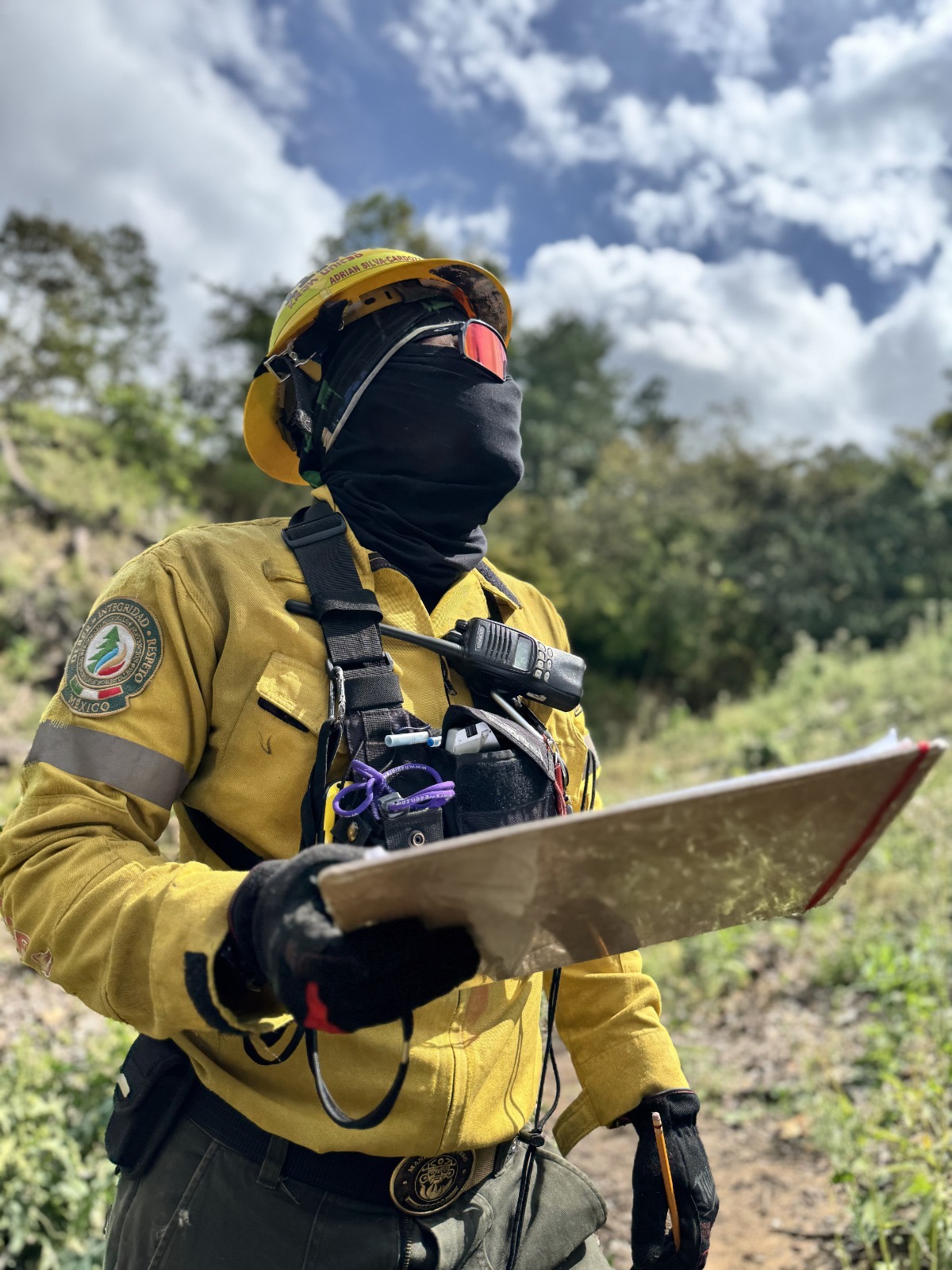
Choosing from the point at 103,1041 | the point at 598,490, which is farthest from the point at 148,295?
the point at 103,1041

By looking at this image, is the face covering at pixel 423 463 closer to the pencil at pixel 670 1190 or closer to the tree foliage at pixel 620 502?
the pencil at pixel 670 1190

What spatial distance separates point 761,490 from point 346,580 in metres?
21.5

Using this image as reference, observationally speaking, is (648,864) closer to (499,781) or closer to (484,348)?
(499,781)

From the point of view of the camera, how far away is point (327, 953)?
103 cm

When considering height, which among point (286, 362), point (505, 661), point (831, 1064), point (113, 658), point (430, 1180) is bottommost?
point (831, 1064)

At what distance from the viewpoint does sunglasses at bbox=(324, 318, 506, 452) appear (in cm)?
196

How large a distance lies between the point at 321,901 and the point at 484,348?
1390mm

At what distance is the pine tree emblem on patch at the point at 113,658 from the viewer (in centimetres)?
144

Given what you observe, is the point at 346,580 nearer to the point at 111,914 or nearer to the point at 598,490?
the point at 111,914

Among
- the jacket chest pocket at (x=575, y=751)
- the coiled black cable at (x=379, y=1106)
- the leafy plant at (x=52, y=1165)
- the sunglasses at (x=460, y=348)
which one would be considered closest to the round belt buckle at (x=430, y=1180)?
the coiled black cable at (x=379, y=1106)

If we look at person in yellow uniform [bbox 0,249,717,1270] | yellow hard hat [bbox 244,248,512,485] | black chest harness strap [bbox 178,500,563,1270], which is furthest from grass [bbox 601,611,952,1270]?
yellow hard hat [bbox 244,248,512,485]

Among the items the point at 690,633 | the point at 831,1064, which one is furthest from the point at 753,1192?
the point at 690,633

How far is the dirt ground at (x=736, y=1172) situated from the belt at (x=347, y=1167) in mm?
2106

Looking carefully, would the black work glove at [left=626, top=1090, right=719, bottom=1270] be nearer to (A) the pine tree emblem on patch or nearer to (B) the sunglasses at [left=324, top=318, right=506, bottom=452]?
(A) the pine tree emblem on patch
